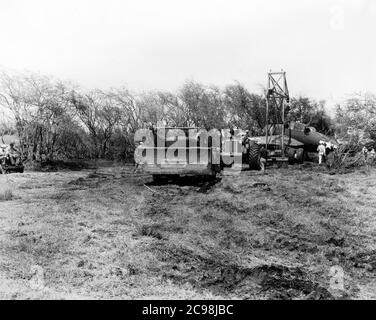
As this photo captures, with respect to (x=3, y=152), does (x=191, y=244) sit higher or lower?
lower

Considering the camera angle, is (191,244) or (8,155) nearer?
(191,244)

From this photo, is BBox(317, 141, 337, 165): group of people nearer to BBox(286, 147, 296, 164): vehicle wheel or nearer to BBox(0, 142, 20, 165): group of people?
BBox(286, 147, 296, 164): vehicle wheel

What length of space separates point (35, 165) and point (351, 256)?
18.3 m

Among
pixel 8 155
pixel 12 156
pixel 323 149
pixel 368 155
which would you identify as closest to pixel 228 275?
pixel 368 155

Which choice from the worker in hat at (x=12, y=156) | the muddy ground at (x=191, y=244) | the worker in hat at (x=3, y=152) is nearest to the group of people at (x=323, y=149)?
the muddy ground at (x=191, y=244)

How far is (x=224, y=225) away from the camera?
26.9 ft

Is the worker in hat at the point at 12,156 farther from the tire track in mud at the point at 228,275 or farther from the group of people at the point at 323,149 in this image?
the tire track in mud at the point at 228,275

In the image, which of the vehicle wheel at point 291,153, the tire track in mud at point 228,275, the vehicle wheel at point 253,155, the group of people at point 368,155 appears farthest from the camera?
the vehicle wheel at point 291,153

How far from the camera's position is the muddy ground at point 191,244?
5402 millimetres

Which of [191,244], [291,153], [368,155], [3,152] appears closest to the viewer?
[191,244]

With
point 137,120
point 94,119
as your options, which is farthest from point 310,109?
point 94,119

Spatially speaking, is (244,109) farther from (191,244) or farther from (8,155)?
(191,244)

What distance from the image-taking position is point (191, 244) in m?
7.03
